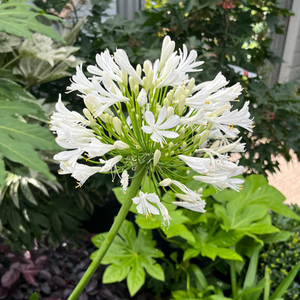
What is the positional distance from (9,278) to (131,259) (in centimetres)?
49

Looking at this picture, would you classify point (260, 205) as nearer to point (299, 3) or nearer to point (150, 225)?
point (150, 225)

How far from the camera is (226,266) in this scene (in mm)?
1393

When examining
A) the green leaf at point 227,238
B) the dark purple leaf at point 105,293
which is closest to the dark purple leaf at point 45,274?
the dark purple leaf at point 105,293

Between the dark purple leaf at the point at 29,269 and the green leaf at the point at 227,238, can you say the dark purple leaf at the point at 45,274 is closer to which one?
the dark purple leaf at the point at 29,269

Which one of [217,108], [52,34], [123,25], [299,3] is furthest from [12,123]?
[299,3]

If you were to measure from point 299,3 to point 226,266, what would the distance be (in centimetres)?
333

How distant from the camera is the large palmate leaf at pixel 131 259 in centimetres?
106

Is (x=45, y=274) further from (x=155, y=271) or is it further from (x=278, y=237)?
(x=278, y=237)

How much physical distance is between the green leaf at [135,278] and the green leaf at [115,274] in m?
0.03

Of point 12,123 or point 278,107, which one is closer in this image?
point 12,123

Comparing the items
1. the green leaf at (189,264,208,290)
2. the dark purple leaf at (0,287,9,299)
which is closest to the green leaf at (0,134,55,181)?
the dark purple leaf at (0,287,9,299)

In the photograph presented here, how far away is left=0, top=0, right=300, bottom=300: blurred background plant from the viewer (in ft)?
3.60

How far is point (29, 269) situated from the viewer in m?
1.08

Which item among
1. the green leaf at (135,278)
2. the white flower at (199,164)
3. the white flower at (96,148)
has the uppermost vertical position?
the white flower at (96,148)
